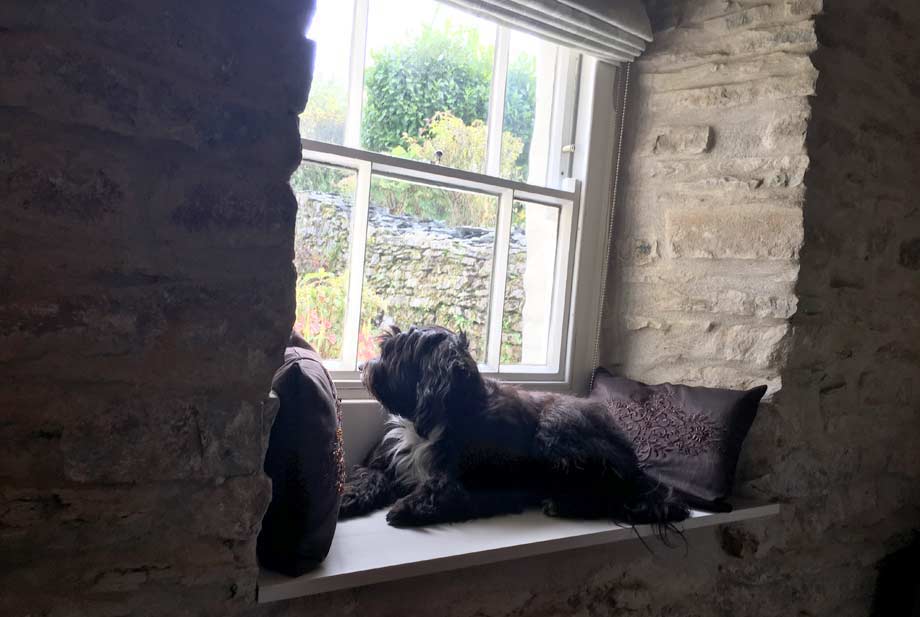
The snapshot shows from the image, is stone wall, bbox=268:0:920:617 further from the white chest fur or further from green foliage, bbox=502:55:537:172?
the white chest fur

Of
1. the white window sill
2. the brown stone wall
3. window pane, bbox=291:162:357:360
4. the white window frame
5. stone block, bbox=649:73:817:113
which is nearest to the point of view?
the brown stone wall

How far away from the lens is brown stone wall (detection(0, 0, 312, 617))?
0.99 metres

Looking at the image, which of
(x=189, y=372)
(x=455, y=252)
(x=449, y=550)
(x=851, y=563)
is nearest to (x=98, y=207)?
(x=189, y=372)

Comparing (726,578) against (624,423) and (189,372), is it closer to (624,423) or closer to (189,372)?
(624,423)

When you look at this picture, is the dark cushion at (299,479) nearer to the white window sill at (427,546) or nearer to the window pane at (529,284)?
the white window sill at (427,546)

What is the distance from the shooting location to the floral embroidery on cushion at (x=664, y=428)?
1903 millimetres

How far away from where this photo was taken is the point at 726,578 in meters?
2.06

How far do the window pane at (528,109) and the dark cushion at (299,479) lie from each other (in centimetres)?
112

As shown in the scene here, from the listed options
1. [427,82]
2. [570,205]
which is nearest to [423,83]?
[427,82]

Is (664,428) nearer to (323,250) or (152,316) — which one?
(323,250)

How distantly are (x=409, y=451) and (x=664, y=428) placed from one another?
2.54 feet

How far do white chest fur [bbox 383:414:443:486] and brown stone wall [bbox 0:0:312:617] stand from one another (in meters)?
0.48

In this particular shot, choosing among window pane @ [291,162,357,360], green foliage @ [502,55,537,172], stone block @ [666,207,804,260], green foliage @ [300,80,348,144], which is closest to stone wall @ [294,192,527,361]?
window pane @ [291,162,357,360]

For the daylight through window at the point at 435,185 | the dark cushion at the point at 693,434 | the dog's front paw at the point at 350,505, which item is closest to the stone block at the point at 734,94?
the daylight through window at the point at 435,185
